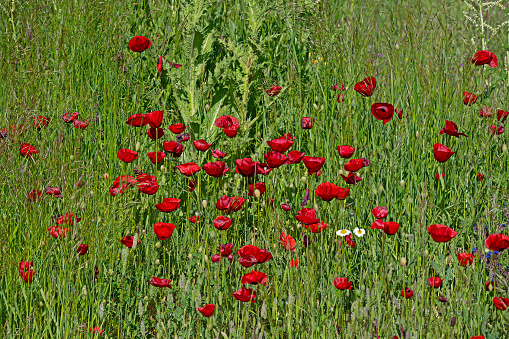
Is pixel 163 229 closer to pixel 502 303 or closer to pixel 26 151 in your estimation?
pixel 26 151

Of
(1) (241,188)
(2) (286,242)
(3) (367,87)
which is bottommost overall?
(1) (241,188)

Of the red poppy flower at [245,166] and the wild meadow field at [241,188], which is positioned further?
the red poppy flower at [245,166]

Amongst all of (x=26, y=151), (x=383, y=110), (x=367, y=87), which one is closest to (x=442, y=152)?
(x=383, y=110)

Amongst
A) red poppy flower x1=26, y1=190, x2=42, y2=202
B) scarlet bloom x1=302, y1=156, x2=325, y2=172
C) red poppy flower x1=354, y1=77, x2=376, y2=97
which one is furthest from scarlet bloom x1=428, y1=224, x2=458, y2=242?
red poppy flower x1=26, y1=190, x2=42, y2=202

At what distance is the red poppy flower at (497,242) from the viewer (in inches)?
59.2

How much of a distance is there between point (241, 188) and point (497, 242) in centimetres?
123

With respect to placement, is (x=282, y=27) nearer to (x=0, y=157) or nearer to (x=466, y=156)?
(x=466, y=156)

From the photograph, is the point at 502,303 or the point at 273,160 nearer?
the point at 502,303

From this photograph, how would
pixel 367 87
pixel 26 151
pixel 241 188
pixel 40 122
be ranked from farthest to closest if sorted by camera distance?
pixel 241 188
pixel 367 87
pixel 40 122
pixel 26 151

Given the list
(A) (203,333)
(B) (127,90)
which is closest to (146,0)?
(B) (127,90)

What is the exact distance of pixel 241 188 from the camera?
8.13ft

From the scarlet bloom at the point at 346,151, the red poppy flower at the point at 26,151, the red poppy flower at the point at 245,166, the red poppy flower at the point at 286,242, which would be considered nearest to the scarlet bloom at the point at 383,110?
the scarlet bloom at the point at 346,151

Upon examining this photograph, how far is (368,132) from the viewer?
243 cm

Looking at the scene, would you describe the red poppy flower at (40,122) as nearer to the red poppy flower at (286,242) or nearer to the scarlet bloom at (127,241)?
the scarlet bloom at (127,241)
